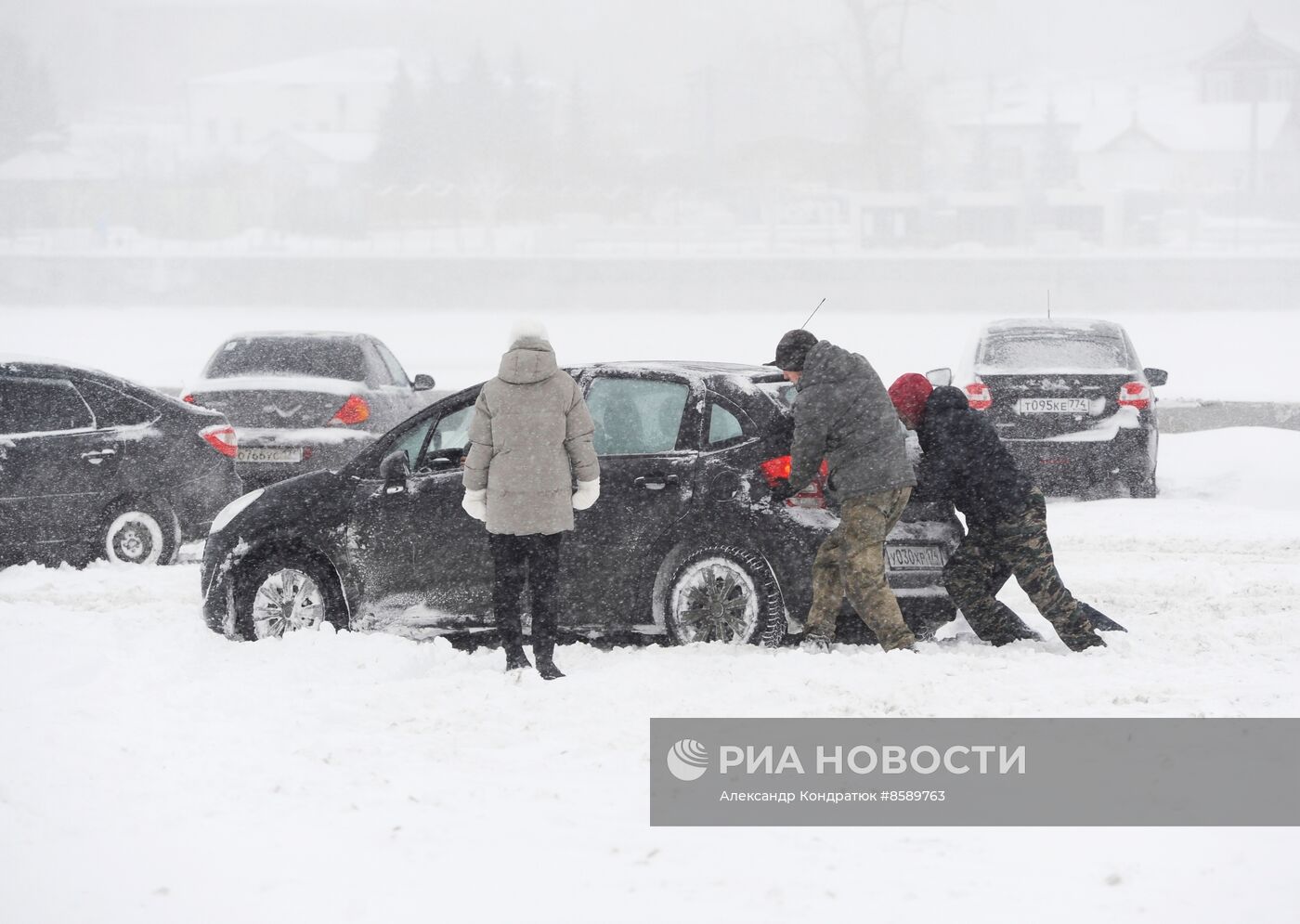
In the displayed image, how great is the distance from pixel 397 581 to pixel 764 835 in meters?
2.99

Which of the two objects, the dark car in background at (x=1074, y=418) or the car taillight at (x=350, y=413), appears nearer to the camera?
the dark car in background at (x=1074, y=418)

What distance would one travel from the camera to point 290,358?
46.7 ft

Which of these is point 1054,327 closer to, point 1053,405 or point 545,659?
point 1053,405

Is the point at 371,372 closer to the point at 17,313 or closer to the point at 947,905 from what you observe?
the point at 947,905

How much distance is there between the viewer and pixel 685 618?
701 cm

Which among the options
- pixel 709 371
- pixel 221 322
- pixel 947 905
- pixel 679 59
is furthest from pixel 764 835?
pixel 679 59

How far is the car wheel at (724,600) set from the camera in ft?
22.9

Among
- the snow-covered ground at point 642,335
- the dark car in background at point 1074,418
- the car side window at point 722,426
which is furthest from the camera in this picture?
the snow-covered ground at point 642,335

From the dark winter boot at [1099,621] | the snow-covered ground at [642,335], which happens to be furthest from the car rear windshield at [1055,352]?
the snow-covered ground at [642,335]

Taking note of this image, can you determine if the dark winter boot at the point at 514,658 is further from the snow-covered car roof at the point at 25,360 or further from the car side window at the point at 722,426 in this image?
the snow-covered car roof at the point at 25,360

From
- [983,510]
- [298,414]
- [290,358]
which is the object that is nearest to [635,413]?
[983,510]

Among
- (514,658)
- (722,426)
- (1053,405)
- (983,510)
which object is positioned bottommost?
(514,658)

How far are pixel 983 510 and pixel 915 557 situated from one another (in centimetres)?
37

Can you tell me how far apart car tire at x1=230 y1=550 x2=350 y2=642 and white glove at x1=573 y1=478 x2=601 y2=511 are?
4.60 ft
